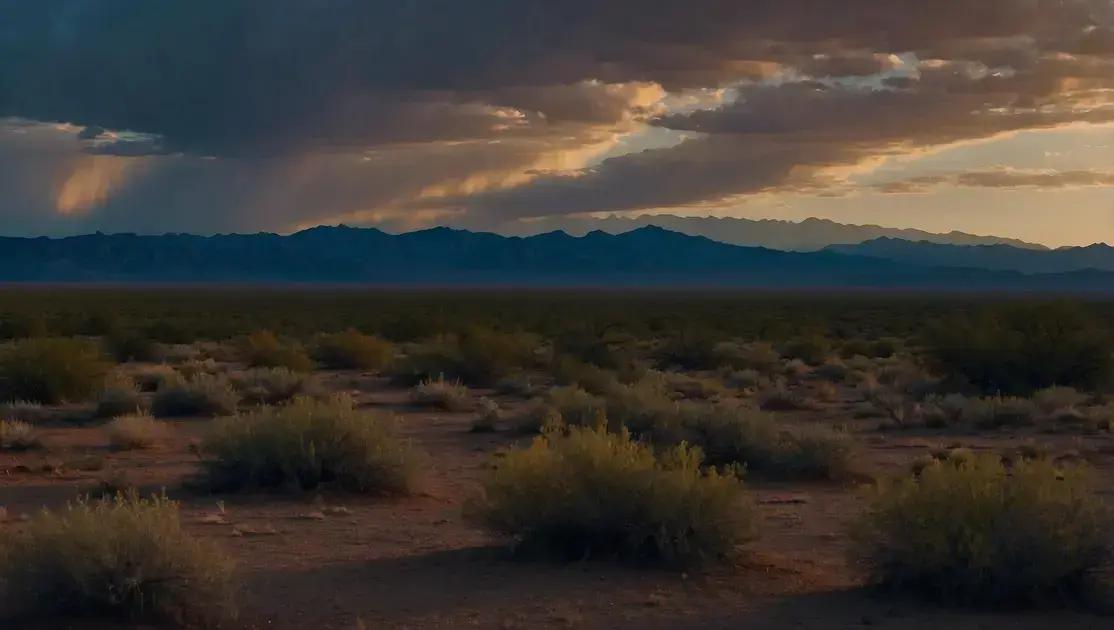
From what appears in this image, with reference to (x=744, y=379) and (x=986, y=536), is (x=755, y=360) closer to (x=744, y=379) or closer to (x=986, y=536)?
(x=744, y=379)

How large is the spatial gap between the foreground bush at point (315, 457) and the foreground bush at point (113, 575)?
5980 mm

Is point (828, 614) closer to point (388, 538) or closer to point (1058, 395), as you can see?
point (388, 538)

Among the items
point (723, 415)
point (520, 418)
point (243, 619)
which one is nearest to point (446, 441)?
point (520, 418)

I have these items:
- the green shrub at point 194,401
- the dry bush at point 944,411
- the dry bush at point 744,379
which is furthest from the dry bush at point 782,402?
the green shrub at point 194,401

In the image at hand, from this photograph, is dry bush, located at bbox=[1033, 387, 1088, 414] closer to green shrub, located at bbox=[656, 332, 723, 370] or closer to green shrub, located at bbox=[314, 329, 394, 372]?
green shrub, located at bbox=[656, 332, 723, 370]

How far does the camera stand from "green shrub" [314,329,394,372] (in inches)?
1487

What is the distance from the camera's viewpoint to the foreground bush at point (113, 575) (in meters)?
8.82

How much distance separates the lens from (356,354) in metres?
38.0

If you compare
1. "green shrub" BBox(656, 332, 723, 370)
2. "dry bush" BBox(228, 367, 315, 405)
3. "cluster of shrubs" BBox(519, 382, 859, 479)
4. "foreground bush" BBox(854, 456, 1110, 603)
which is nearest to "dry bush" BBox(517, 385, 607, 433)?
"cluster of shrubs" BBox(519, 382, 859, 479)

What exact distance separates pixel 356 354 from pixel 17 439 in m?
19.0

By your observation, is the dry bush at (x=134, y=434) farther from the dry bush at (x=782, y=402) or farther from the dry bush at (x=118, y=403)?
the dry bush at (x=782, y=402)

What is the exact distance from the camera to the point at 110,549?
348 inches

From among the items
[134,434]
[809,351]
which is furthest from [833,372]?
[134,434]

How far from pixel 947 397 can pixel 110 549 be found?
2081 cm
